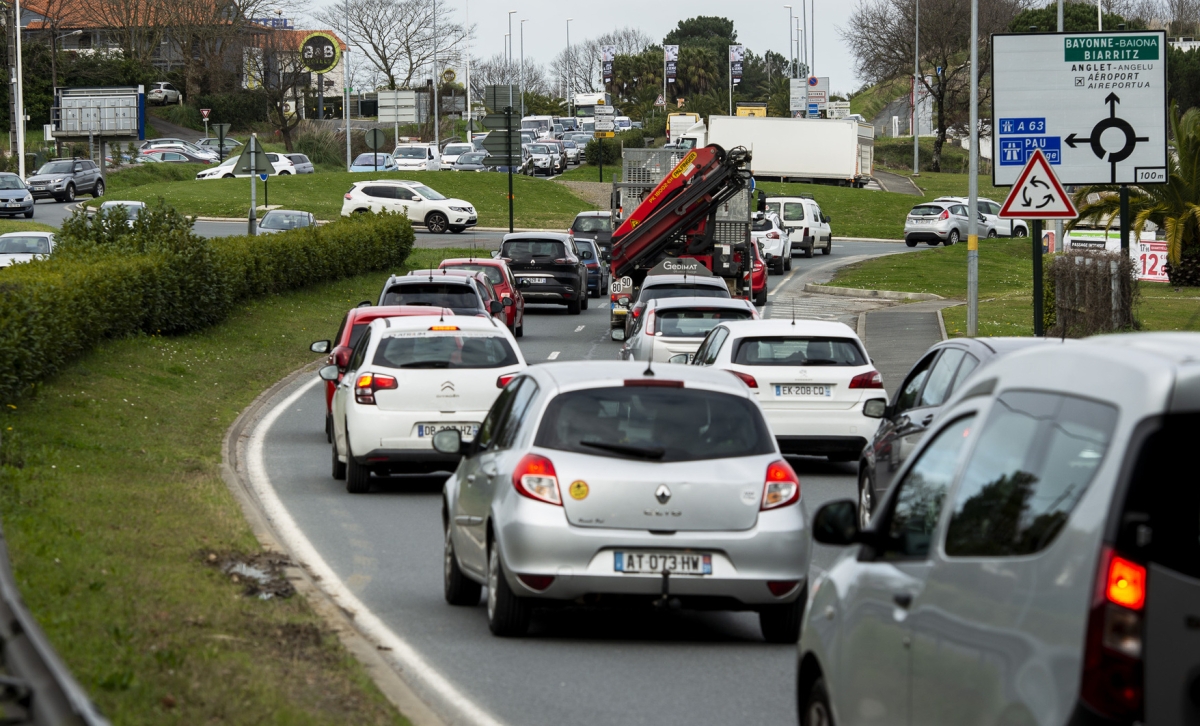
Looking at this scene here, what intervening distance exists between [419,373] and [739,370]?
3.22 meters

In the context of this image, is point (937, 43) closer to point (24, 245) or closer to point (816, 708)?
point (24, 245)

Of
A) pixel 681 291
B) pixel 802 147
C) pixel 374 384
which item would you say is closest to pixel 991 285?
pixel 681 291

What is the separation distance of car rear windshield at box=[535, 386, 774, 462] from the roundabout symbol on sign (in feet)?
44.7

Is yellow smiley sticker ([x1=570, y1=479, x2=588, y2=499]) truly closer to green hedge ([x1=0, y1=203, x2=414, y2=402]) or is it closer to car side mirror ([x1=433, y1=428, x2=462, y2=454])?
car side mirror ([x1=433, y1=428, x2=462, y2=454])

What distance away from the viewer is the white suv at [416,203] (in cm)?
5712

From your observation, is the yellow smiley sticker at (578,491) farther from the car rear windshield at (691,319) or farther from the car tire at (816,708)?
the car rear windshield at (691,319)

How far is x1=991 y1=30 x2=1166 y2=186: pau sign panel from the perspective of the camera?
832 inches

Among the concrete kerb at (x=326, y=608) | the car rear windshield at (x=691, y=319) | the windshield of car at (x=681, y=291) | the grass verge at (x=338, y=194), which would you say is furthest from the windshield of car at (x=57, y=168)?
the concrete kerb at (x=326, y=608)

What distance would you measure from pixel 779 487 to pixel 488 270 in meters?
22.2

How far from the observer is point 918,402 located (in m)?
12.7

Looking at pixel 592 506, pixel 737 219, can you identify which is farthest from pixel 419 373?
pixel 737 219

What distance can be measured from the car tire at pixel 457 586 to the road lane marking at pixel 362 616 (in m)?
0.51

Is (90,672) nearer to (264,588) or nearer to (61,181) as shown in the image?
(264,588)

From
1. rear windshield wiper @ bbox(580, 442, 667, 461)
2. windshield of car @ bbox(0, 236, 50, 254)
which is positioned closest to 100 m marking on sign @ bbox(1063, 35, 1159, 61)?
rear windshield wiper @ bbox(580, 442, 667, 461)
